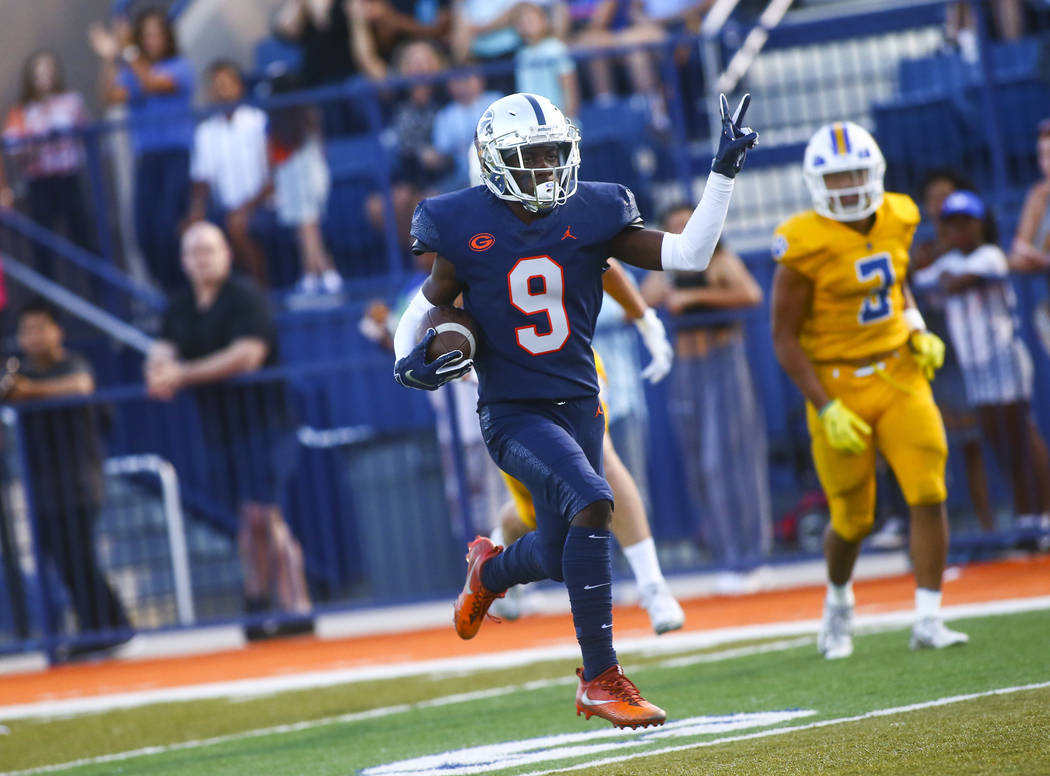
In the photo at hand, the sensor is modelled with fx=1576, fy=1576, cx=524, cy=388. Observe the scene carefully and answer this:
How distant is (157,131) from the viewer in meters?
12.2

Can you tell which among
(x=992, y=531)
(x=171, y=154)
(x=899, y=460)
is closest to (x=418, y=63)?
(x=171, y=154)

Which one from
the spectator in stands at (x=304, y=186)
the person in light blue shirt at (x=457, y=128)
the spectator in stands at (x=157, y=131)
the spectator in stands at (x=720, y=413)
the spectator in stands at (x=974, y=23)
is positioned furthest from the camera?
the spectator in stands at (x=157, y=131)

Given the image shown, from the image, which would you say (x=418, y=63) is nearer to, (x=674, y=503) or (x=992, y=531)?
(x=674, y=503)

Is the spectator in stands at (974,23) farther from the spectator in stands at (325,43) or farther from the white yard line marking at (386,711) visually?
the spectator in stands at (325,43)

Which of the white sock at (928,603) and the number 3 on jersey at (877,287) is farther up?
the number 3 on jersey at (877,287)

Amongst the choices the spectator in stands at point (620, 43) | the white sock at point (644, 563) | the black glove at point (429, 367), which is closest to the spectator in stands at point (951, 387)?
the spectator in stands at point (620, 43)

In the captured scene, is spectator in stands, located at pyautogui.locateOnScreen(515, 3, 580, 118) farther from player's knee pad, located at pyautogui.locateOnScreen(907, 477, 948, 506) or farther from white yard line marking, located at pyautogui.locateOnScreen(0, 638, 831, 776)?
player's knee pad, located at pyautogui.locateOnScreen(907, 477, 948, 506)

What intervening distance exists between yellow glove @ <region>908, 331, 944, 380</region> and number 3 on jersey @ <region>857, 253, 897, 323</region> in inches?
5.9

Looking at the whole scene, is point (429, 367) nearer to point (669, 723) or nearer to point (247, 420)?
point (669, 723)

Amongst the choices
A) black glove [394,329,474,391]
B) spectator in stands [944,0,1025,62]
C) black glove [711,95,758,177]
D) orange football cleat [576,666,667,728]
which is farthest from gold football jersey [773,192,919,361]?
spectator in stands [944,0,1025,62]

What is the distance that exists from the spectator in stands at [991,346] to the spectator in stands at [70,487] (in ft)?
16.6

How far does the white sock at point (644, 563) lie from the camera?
602 centimetres

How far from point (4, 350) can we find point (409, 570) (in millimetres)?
3846

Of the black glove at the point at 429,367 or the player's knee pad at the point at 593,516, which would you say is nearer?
the player's knee pad at the point at 593,516
